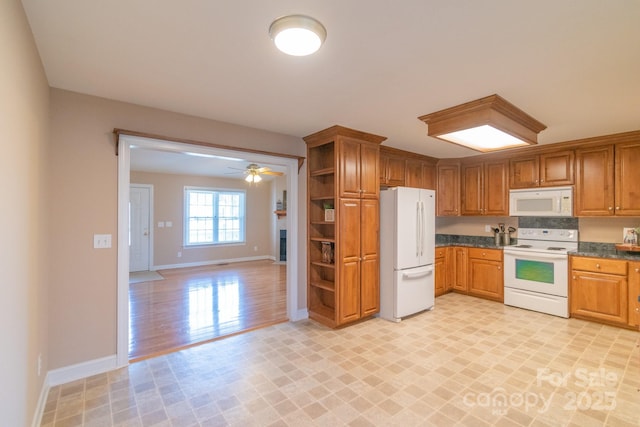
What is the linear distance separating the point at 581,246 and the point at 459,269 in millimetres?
1661

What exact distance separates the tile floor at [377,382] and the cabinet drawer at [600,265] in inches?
28.1

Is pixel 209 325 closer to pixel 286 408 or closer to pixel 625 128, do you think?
pixel 286 408

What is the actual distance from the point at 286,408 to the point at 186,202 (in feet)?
21.8

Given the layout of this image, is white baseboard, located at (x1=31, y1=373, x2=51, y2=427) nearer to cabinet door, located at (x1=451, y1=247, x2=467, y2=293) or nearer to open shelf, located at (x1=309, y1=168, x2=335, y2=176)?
open shelf, located at (x1=309, y1=168, x2=335, y2=176)

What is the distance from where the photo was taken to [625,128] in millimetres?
3482

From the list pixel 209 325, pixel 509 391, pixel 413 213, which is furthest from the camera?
pixel 413 213

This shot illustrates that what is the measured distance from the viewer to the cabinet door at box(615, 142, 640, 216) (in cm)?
368

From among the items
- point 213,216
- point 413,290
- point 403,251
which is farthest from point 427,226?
point 213,216

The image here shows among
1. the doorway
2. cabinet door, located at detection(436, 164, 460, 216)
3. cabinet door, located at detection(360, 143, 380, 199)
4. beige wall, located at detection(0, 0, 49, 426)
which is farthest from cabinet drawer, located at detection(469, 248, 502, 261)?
the doorway

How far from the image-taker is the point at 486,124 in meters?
2.67

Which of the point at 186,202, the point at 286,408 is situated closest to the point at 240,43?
the point at 286,408

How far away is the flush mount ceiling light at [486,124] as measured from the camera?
8.71 ft

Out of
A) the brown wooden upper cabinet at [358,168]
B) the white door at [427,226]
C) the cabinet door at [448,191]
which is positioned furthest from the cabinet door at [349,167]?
the cabinet door at [448,191]

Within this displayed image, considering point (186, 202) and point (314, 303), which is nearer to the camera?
point (314, 303)
